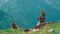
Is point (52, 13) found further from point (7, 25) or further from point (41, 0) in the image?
point (7, 25)

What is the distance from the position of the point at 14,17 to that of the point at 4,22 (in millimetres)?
199

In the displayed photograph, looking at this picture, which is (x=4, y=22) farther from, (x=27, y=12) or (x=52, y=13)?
(x=52, y=13)

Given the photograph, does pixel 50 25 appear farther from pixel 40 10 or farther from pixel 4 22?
pixel 4 22

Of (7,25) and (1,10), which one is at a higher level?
(1,10)

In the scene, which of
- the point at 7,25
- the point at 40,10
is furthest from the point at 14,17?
the point at 40,10

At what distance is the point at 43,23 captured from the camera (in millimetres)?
4023

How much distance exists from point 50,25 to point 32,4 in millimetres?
499

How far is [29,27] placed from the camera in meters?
4.02

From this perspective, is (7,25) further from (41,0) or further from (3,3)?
(41,0)

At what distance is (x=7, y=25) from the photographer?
401 centimetres

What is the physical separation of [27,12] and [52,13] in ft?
1.48

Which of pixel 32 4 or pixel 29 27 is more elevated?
pixel 32 4

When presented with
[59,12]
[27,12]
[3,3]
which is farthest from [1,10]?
[59,12]

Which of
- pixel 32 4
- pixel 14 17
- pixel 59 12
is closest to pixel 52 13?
pixel 59 12
